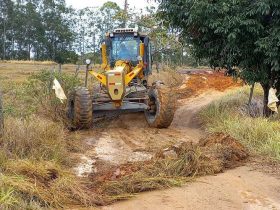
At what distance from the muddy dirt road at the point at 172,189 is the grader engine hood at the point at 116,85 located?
95cm

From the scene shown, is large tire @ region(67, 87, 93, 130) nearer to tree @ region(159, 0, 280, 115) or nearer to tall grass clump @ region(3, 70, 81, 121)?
tall grass clump @ region(3, 70, 81, 121)

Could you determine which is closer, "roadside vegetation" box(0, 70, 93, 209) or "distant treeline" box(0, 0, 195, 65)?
"roadside vegetation" box(0, 70, 93, 209)

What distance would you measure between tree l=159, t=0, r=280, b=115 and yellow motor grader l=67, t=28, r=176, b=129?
1.55 m

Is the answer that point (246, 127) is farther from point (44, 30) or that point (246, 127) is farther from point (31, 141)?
point (44, 30)

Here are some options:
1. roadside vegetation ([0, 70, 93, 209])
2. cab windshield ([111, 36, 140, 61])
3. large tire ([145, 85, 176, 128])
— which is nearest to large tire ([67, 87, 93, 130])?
roadside vegetation ([0, 70, 93, 209])

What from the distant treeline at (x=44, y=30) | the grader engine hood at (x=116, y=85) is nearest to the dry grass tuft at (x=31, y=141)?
the grader engine hood at (x=116, y=85)

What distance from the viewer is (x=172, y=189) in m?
7.39

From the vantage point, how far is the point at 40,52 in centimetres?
7012

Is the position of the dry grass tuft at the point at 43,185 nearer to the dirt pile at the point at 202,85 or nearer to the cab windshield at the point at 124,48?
the cab windshield at the point at 124,48

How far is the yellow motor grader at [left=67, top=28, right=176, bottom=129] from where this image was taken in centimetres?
1235

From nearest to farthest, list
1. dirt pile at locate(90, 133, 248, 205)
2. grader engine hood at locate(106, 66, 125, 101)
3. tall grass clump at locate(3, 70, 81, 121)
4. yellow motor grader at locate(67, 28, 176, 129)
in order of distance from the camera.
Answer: dirt pile at locate(90, 133, 248, 205) → tall grass clump at locate(3, 70, 81, 121) → yellow motor grader at locate(67, 28, 176, 129) → grader engine hood at locate(106, 66, 125, 101)

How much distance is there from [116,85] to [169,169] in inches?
205

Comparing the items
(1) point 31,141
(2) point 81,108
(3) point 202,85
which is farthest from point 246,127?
(3) point 202,85

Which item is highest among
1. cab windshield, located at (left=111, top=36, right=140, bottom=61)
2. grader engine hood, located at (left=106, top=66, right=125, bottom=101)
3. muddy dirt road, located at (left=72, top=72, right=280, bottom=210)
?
cab windshield, located at (left=111, top=36, right=140, bottom=61)
